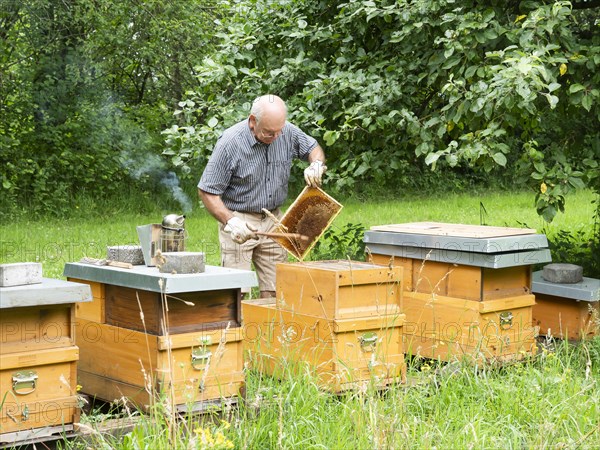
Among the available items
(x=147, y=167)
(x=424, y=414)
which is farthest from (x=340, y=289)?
(x=147, y=167)

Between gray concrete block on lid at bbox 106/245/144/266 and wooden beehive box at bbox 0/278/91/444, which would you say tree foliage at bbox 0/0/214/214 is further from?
wooden beehive box at bbox 0/278/91/444

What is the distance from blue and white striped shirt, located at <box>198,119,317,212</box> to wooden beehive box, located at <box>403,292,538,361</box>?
97cm

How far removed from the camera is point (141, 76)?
15570 millimetres

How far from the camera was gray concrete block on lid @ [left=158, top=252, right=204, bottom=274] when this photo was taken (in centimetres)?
346

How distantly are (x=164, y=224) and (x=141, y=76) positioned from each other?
12.1 meters

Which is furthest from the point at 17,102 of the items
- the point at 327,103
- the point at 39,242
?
the point at 327,103

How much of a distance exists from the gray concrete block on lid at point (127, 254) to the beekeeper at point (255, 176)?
0.74 m

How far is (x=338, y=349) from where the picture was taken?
12.6ft

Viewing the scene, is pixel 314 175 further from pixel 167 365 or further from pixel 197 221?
pixel 197 221

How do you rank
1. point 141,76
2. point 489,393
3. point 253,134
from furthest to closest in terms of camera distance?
point 141,76 → point 253,134 → point 489,393

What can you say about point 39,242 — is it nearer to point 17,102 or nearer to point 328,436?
point 17,102

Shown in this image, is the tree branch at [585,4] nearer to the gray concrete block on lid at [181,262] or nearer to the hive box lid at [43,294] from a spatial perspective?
the gray concrete block on lid at [181,262]

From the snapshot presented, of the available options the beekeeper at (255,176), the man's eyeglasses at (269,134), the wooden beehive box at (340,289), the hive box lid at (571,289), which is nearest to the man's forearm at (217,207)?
the beekeeper at (255,176)

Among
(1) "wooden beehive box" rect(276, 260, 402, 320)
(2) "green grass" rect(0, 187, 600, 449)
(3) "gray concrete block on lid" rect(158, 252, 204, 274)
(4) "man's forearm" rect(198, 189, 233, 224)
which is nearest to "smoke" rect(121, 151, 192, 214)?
(4) "man's forearm" rect(198, 189, 233, 224)
